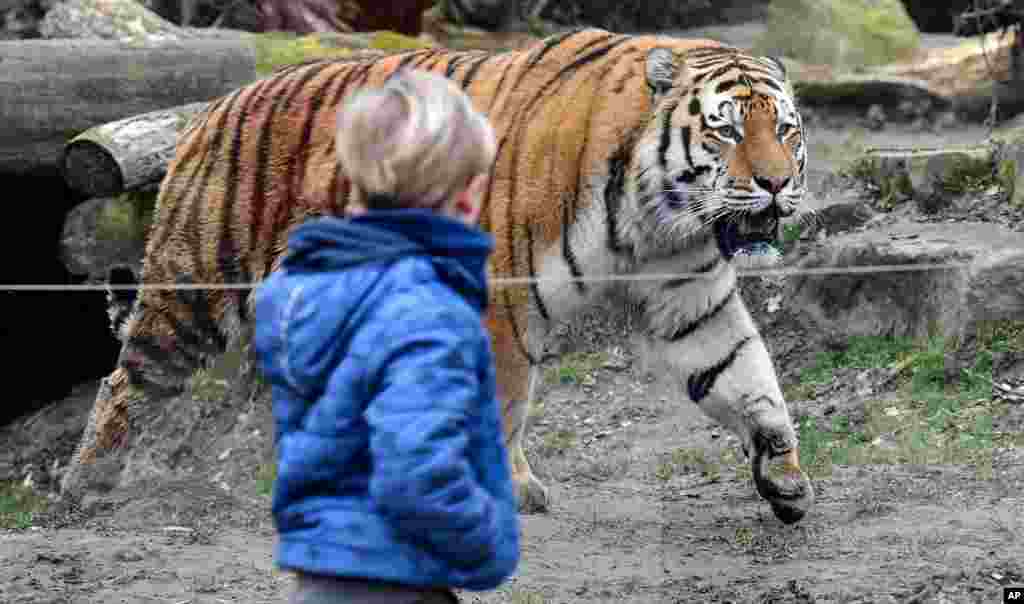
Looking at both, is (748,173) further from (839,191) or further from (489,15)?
(489,15)

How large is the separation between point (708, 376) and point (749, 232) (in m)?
0.59

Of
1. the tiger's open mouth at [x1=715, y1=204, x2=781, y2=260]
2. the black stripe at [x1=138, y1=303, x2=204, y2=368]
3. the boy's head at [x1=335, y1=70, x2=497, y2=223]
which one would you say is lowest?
the black stripe at [x1=138, y1=303, x2=204, y2=368]

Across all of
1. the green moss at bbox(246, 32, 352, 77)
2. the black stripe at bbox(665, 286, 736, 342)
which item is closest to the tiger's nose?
the black stripe at bbox(665, 286, 736, 342)

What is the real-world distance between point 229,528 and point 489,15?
871 centimetres

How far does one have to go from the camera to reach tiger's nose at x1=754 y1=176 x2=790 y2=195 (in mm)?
5109

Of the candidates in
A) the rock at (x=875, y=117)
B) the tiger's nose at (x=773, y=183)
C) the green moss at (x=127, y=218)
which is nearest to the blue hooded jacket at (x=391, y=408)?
the tiger's nose at (x=773, y=183)

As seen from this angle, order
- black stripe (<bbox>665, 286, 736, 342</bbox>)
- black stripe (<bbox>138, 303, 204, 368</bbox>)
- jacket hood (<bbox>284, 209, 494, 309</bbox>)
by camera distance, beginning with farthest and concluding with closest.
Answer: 1. black stripe (<bbox>138, 303, 204, 368</bbox>)
2. black stripe (<bbox>665, 286, 736, 342</bbox>)
3. jacket hood (<bbox>284, 209, 494, 309</bbox>)

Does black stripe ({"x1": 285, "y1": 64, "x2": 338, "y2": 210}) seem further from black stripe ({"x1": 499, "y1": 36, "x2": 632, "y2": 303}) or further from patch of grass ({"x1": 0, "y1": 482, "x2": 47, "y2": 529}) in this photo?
patch of grass ({"x1": 0, "y1": 482, "x2": 47, "y2": 529})

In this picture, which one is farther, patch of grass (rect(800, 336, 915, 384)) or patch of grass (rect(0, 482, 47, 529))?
patch of grass (rect(0, 482, 47, 529))

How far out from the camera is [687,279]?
5520 millimetres

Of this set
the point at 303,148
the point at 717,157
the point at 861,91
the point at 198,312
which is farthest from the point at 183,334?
the point at 861,91

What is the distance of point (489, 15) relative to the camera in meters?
14.0

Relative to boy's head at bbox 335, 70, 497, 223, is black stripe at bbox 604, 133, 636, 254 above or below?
below

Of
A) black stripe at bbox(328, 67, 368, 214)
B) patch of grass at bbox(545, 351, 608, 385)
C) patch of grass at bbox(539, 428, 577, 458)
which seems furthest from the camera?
patch of grass at bbox(545, 351, 608, 385)
